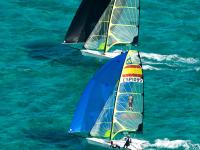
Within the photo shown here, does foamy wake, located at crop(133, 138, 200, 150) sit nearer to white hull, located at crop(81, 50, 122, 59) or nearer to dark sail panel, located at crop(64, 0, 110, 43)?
white hull, located at crop(81, 50, 122, 59)

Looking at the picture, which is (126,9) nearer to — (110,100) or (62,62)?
(62,62)

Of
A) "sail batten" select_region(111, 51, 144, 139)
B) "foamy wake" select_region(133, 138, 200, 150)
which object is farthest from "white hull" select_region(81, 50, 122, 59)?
"sail batten" select_region(111, 51, 144, 139)

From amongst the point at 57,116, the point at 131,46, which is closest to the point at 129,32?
the point at 131,46

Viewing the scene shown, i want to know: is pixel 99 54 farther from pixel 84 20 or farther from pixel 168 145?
pixel 168 145

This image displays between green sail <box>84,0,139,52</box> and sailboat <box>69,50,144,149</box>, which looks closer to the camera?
sailboat <box>69,50,144,149</box>

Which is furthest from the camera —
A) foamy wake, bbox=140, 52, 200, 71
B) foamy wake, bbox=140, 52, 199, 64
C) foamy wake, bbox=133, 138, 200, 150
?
foamy wake, bbox=140, 52, 199, 64

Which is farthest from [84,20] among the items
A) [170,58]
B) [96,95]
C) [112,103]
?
[96,95]

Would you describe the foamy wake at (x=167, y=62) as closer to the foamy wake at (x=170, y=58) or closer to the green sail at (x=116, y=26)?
the foamy wake at (x=170, y=58)

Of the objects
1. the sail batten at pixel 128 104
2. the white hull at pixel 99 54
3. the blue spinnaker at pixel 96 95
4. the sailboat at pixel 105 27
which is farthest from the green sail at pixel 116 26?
the blue spinnaker at pixel 96 95
